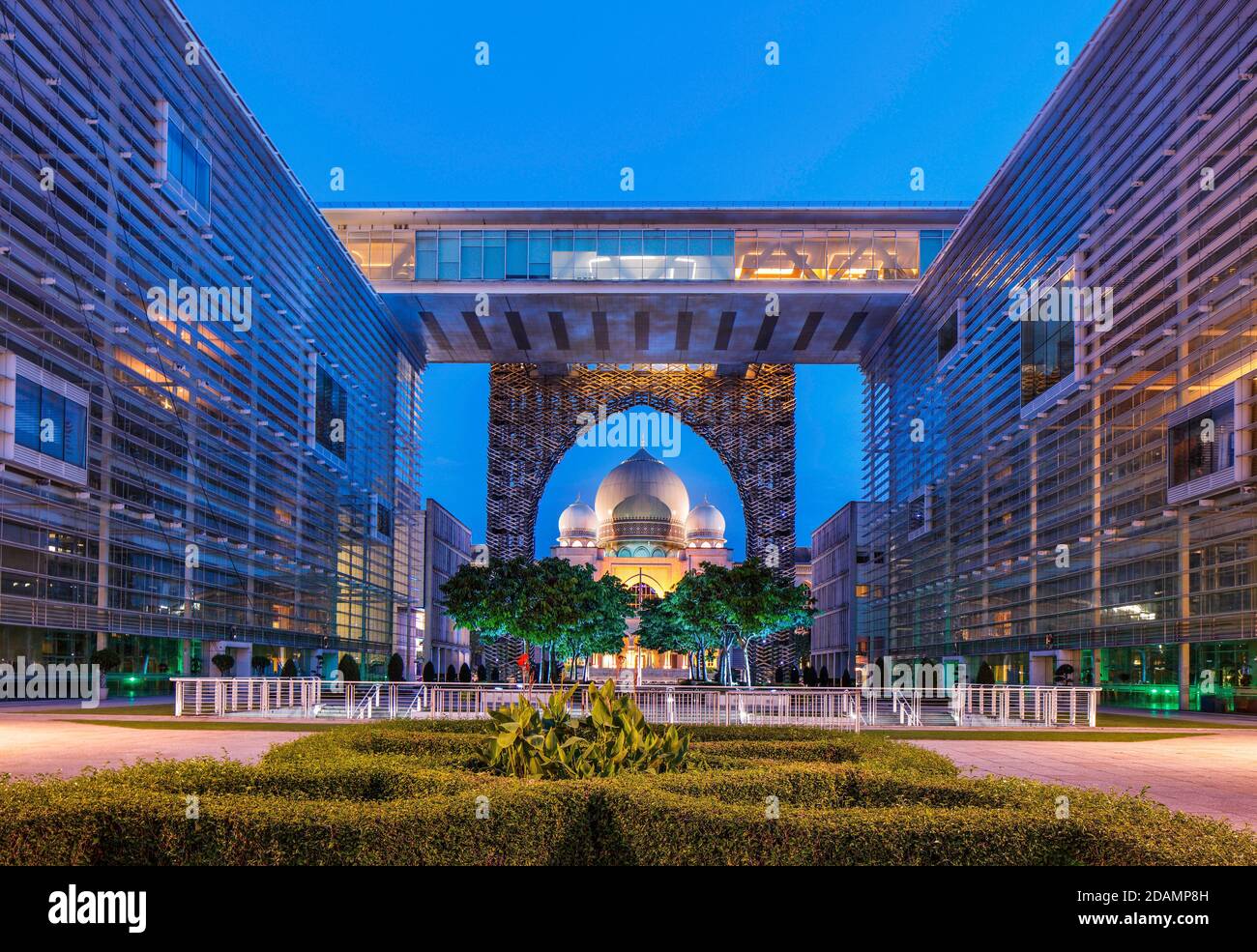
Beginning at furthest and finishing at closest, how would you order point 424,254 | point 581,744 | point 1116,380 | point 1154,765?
point 424,254
point 1116,380
point 1154,765
point 581,744

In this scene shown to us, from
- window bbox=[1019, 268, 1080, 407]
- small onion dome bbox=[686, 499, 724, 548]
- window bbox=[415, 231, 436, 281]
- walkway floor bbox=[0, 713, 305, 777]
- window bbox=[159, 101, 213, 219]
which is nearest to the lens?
walkway floor bbox=[0, 713, 305, 777]

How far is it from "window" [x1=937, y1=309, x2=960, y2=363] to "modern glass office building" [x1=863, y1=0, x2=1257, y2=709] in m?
0.15

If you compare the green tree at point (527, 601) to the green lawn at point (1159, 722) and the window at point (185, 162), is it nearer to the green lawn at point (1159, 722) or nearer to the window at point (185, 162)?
the window at point (185, 162)

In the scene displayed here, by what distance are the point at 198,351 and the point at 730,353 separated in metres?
43.0

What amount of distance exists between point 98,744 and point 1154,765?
2068 centimetres

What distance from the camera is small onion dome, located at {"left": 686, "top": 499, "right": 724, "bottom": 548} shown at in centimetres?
13312

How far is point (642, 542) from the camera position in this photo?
406ft

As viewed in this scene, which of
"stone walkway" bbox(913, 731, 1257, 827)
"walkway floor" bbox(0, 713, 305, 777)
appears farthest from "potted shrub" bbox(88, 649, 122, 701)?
"stone walkway" bbox(913, 731, 1257, 827)

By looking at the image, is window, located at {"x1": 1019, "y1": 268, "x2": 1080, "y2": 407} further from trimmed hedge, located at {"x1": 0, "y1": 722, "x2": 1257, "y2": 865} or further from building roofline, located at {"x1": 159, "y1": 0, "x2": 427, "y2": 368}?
trimmed hedge, located at {"x1": 0, "y1": 722, "x2": 1257, "y2": 865}

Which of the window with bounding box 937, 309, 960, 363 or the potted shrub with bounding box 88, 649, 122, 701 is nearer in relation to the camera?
the potted shrub with bounding box 88, 649, 122, 701

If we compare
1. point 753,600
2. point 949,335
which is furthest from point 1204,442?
point 753,600

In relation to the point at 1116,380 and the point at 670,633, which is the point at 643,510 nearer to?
the point at 670,633

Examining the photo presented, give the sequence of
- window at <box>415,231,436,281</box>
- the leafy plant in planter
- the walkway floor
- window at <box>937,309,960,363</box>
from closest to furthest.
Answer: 1. the leafy plant in planter
2. the walkway floor
3. window at <box>937,309,960,363</box>
4. window at <box>415,231,436,281</box>
